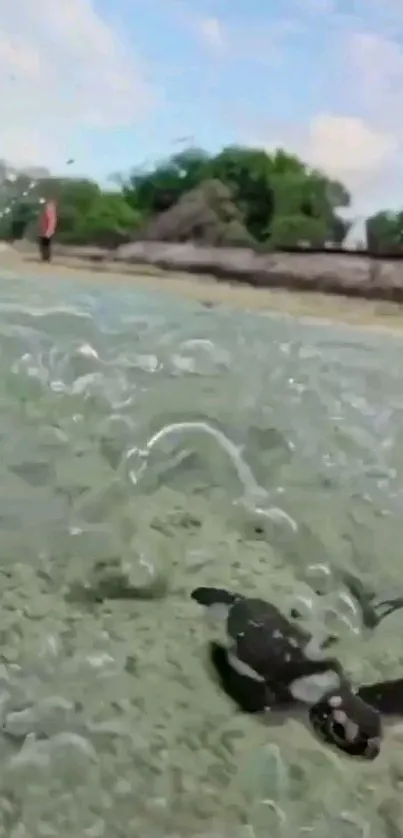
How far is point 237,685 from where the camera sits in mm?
903

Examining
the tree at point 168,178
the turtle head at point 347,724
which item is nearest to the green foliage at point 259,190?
the tree at point 168,178

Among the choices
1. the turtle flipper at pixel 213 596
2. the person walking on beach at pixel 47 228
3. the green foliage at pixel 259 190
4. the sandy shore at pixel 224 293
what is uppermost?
the green foliage at pixel 259 190

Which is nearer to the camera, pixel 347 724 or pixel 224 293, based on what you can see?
pixel 347 724

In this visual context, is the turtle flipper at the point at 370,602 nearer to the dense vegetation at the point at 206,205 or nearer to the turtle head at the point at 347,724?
the turtle head at the point at 347,724

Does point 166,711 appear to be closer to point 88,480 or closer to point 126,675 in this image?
point 126,675

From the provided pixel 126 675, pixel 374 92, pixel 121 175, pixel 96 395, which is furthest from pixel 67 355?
pixel 374 92

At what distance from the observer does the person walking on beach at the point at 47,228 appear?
99 centimetres

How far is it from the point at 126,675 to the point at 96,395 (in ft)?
0.88

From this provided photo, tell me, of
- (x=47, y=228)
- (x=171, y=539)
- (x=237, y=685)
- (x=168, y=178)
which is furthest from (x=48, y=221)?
(x=237, y=685)

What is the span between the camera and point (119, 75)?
0.99 meters

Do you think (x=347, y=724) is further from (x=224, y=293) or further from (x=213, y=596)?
(x=224, y=293)

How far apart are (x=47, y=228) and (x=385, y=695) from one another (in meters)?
0.57

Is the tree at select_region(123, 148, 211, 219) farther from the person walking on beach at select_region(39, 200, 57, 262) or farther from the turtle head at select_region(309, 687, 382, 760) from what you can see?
the turtle head at select_region(309, 687, 382, 760)

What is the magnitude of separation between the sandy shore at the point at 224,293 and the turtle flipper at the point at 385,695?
37 centimetres
